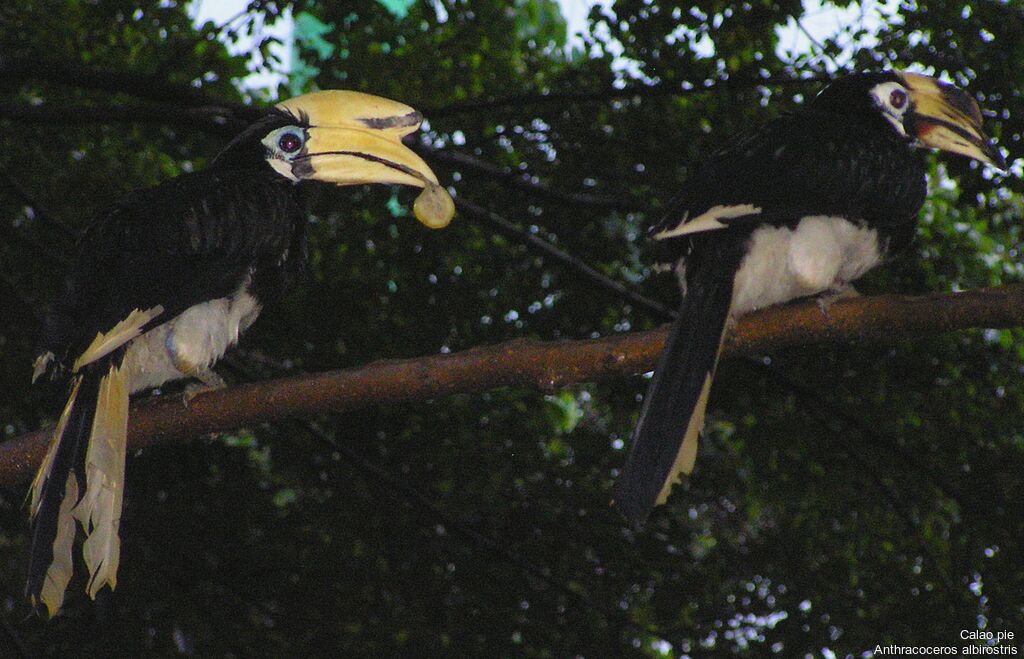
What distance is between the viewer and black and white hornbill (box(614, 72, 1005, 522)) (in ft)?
10.4

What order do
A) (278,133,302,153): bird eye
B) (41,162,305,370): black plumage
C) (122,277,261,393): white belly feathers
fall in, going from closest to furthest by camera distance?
(41,162,305,370): black plumage
(122,277,261,393): white belly feathers
(278,133,302,153): bird eye

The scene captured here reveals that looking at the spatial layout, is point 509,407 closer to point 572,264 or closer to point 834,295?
point 572,264

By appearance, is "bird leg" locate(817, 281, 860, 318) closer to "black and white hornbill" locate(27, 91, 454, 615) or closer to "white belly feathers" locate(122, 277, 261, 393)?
"black and white hornbill" locate(27, 91, 454, 615)

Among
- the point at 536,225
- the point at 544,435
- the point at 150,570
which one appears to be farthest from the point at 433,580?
the point at 536,225

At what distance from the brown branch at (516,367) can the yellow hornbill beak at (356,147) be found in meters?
0.48

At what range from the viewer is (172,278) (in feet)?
11.0

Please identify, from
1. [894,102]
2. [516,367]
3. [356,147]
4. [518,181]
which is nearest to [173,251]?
[356,147]

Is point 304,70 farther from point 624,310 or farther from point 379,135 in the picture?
point 379,135

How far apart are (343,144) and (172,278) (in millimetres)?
699

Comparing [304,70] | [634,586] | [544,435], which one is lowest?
[634,586]

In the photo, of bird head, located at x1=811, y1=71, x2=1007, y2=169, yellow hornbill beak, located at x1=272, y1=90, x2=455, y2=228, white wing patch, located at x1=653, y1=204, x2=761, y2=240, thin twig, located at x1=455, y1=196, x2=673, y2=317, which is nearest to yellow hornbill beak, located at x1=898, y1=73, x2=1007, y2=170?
bird head, located at x1=811, y1=71, x2=1007, y2=169

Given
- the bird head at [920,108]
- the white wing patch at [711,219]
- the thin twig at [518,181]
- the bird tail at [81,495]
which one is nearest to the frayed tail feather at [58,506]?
the bird tail at [81,495]

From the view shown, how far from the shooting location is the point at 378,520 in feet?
17.9

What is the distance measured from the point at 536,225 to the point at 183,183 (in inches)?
100
